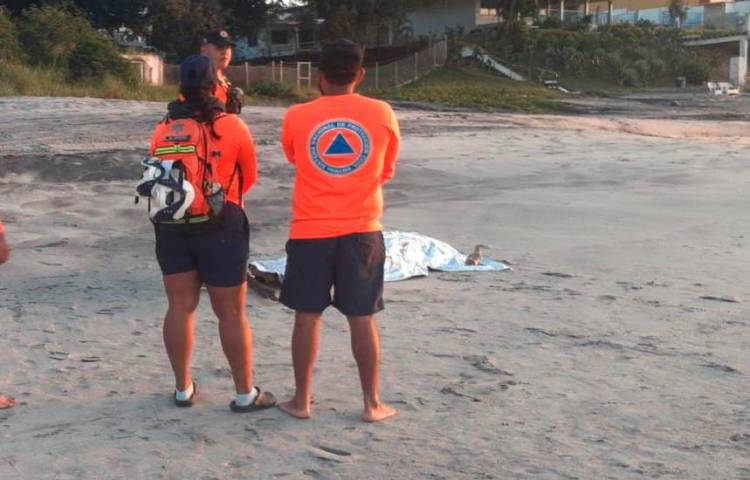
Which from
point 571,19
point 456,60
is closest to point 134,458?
point 456,60

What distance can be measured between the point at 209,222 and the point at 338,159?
646mm

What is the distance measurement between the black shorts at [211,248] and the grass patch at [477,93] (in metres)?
25.7

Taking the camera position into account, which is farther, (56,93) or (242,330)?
(56,93)

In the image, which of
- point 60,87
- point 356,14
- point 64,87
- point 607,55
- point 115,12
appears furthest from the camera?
point 607,55

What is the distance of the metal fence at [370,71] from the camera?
34469mm

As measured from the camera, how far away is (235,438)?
13.6 feet

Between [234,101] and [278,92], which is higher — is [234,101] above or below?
below

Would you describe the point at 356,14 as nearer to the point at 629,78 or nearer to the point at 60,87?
the point at 629,78

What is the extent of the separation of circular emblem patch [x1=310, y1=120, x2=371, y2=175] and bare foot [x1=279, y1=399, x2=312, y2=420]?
1.11 m

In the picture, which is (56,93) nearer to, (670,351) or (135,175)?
(135,175)

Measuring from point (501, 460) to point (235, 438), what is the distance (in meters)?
1.17

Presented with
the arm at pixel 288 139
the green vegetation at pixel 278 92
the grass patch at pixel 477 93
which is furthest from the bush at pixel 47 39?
the arm at pixel 288 139

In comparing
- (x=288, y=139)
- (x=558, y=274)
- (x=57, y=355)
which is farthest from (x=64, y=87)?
(x=288, y=139)

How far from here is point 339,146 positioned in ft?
13.7
